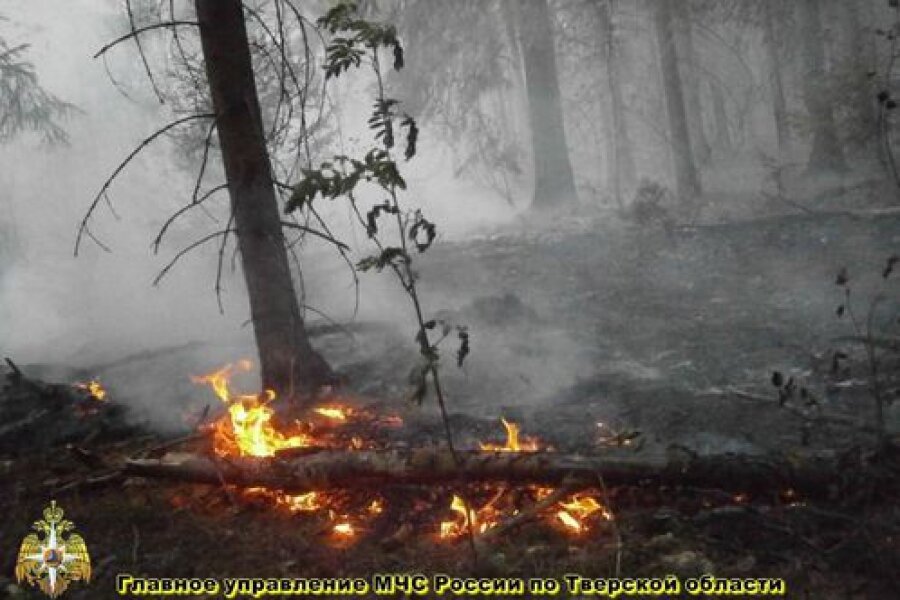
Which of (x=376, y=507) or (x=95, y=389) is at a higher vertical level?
(x=95, y=389)

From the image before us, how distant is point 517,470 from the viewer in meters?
3.98

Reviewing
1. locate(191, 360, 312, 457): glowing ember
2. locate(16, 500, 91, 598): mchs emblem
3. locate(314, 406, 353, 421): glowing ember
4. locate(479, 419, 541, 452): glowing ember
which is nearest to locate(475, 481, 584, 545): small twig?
locate(479, 419, 541, 452): glowing ember

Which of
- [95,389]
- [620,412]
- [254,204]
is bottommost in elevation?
[620,412]

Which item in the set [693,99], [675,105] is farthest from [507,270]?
[693,99]

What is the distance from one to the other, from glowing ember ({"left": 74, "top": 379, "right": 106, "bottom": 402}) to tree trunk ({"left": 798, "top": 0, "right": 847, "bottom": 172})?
12490mm

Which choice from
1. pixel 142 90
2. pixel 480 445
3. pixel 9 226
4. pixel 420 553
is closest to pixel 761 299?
pixel 480 445

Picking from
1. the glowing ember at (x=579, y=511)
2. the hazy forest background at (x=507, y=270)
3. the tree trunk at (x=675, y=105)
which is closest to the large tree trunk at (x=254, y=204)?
the hazy forest background at (x=507, y=270)

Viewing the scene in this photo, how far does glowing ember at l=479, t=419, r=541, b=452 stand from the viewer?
4.31 meters

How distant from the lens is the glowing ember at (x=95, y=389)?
20.8ft

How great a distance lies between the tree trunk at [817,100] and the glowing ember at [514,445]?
1063 cm

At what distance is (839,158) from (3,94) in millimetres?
17716

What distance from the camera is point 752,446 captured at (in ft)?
14.5

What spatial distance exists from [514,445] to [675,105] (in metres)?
12.0

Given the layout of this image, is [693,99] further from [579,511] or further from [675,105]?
[579,511]
